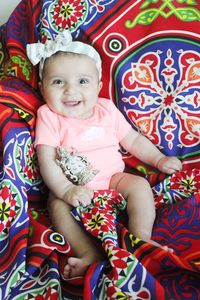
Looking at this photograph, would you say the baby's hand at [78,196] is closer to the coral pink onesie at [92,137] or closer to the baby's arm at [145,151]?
the coral pink onesie at [92,137]

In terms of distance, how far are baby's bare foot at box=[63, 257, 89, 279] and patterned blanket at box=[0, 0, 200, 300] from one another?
0.06 feet

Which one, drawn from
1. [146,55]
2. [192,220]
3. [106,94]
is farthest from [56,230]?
[146,55]

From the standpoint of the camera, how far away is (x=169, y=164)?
126 cm

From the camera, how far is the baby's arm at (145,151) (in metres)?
1.27

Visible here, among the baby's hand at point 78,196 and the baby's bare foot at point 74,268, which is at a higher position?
the baby's hand at point 78,196

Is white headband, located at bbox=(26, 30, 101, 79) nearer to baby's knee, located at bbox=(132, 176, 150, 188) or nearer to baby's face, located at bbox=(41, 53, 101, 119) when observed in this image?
baby's face, located at bbox=(41, 53, 101, 119)

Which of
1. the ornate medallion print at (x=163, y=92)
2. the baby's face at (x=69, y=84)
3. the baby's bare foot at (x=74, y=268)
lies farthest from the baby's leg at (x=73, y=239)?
the ornate medallion print at (x=163, y=92)

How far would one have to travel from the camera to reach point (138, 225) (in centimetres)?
109

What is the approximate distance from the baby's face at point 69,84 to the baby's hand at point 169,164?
261 mm

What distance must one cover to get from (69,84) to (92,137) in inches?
6.2

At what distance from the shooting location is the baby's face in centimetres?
121

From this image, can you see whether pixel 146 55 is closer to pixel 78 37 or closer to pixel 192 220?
pixel 78 37

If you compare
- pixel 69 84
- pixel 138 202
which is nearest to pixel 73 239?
pixel 138 202

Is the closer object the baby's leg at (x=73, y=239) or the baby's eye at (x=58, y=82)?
the baby's leg at (x=73, y=239)
